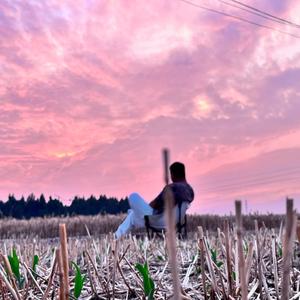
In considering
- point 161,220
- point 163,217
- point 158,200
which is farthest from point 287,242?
point 161,220

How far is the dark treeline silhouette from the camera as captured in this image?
109 ft

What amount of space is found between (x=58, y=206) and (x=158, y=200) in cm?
2522

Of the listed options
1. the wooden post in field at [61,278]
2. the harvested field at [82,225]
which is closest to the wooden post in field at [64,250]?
the wooden post in field at [61,278]

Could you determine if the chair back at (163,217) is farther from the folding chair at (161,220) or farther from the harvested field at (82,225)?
the harvested field at (82,225)

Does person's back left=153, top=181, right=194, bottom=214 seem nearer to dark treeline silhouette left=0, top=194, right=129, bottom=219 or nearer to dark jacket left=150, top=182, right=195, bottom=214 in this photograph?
dark jacket left=150, top=182, right=195, bottom=214

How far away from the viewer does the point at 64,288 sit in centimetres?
135

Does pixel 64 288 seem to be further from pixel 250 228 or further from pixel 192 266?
pixel 250 228

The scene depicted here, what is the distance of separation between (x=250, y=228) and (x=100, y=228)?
4828 mm

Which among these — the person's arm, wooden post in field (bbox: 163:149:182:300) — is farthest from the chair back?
wooden post in field (bbox: 163:149:182:300)

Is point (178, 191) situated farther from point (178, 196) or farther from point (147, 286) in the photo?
point (147, 286)

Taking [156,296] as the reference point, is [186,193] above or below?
above

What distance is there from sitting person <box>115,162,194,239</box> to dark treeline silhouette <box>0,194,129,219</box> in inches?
854

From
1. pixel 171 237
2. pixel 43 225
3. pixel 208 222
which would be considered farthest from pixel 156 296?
pixel 43 225

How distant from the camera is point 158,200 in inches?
390
